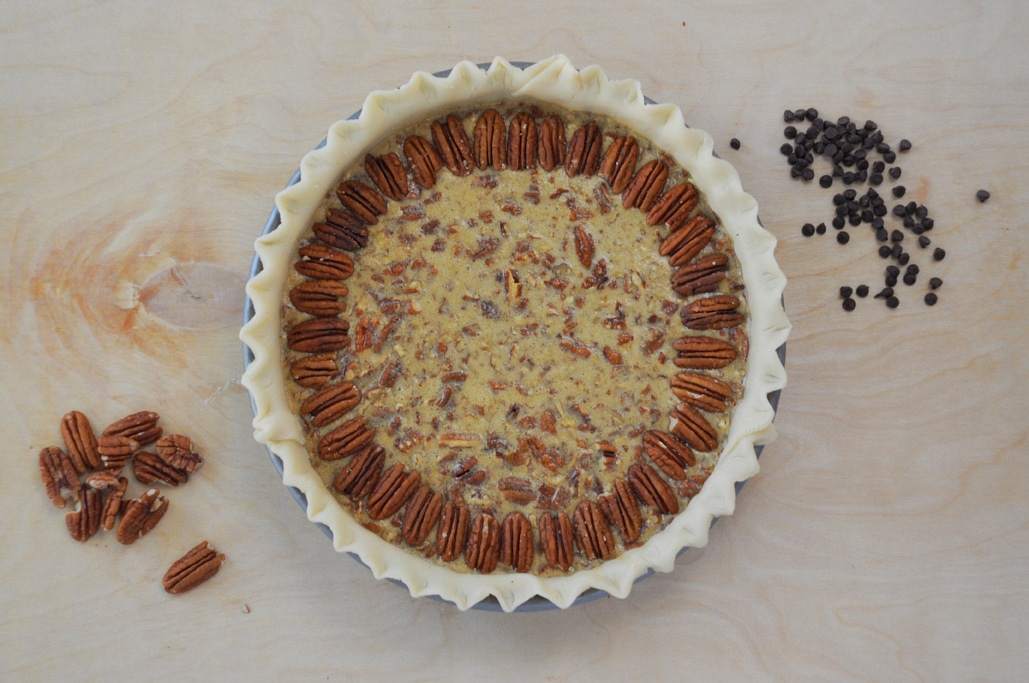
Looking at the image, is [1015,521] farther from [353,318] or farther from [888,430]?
[353,318]

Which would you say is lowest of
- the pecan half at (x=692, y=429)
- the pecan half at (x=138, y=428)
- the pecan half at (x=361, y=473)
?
the pecan half at (x=138, y=428)

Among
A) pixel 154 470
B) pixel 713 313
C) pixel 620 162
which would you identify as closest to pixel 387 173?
pixel 620 162

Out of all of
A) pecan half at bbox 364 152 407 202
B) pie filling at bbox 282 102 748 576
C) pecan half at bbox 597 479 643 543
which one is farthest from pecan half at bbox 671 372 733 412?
pecan half at bbox 364 152 407 202

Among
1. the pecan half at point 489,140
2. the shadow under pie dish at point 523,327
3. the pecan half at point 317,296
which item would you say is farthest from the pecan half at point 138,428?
the pecan half at point 489,140

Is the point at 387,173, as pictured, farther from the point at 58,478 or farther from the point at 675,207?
the point at 58,478

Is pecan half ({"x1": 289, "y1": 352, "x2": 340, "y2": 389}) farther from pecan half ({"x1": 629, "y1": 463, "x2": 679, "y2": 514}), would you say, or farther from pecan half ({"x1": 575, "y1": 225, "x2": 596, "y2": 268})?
pecan half ({"x1": 629, "y1": 463, "x2": 679, "y2": 514})

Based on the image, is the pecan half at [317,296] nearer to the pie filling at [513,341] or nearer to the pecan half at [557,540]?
the pie filling at [513,341]

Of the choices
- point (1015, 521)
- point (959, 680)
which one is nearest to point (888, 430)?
point (1015, 521)
